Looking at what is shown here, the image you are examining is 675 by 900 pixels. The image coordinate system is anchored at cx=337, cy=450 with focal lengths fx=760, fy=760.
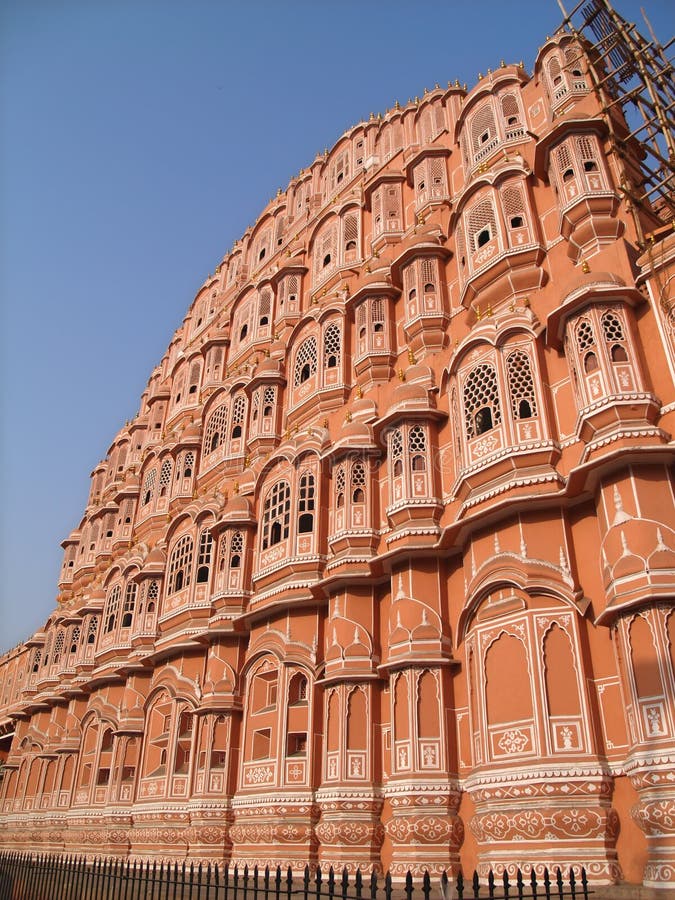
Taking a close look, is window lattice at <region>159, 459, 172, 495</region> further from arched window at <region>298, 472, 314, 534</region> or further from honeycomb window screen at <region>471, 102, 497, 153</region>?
honeycomb window screen at <region>471, 102, 497, 153</region>

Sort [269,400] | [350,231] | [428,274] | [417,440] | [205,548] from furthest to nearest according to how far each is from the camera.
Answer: [350,231], [269,400], [205,548], [428,274], [417,440]

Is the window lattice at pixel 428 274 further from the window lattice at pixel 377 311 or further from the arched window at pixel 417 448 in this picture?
the arched window at pixel 417 448

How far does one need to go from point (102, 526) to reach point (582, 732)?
2957 centimetres

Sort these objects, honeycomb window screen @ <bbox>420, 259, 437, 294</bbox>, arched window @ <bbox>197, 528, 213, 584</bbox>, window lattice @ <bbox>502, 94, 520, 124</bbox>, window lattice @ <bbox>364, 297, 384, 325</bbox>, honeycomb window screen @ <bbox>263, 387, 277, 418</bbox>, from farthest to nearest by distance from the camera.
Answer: honeycomb window screen @ <bbox>263, 387, 277, 418</bbox>
arched window @ <bbox>197, 528, 213, 584</bbox>
window lattice @ <bbox>364, 297, 384, 325</bbox>
window lattice @ <bbox>502, 94, 520, 124</bbox>
honeycomb window screen @ <bbox>420, 259, 437, 294</bbox>

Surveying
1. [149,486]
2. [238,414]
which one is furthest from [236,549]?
[149,486]

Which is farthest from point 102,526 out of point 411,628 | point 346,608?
point 411,628

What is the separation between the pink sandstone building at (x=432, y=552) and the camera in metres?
12.4

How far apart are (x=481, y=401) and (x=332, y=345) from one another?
28.3 feet

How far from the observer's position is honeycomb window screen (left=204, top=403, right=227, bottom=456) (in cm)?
2805

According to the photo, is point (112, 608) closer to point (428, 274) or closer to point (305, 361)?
point (305, 361)

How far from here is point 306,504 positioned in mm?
20109

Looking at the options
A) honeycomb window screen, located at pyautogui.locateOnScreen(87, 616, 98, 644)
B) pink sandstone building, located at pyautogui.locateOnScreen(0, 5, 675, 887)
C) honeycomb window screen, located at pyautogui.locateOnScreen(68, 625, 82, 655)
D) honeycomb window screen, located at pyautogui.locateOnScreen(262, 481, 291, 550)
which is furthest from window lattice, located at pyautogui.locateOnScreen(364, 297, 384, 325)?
honeycomb window screen, located at pyautogui.locateOnScreen(68, 625, 82, 655)

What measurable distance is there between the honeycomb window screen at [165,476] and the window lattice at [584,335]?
2032cm

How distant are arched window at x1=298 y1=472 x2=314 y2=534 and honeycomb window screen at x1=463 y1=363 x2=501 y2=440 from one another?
5.45 metres
